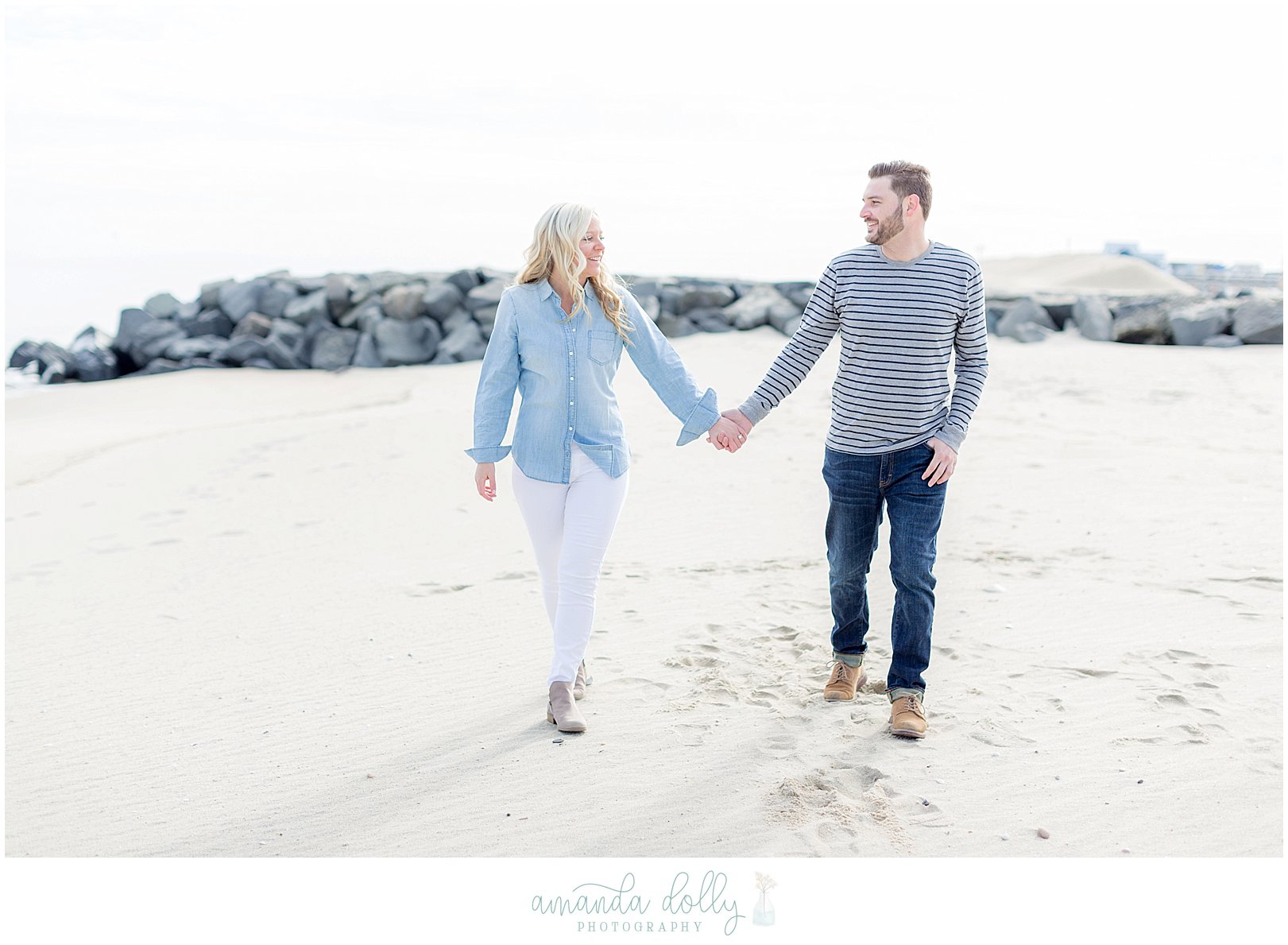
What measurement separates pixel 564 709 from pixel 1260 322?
1677 cm

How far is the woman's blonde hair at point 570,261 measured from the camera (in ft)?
13.8

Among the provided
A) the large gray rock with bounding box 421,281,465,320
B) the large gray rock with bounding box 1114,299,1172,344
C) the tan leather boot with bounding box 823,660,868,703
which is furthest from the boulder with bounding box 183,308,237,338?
the tan leather boot with bounding box 823,660,868,703

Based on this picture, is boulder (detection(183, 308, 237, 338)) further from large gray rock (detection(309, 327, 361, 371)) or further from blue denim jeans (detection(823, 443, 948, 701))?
blue denim jeans (detection(823, 443, 948, 701))

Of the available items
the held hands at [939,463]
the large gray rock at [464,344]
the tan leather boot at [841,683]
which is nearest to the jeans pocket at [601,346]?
the held hands at [939,463]

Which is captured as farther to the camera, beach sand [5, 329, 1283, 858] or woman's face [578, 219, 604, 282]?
woman's face [578, 219, 604, 282]

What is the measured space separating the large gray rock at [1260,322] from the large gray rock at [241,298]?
17.9m

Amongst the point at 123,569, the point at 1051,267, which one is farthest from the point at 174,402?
the point at 1051,267

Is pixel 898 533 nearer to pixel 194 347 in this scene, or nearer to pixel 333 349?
pixel 333 349

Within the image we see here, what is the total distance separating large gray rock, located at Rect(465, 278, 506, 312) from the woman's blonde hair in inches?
645

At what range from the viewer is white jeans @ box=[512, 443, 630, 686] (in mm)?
4363

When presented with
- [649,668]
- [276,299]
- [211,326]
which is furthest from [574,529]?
[211,326]

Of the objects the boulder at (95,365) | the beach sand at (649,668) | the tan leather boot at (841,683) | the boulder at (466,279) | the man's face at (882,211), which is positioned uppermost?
the man's face at (882,211)

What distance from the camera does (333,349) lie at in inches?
805

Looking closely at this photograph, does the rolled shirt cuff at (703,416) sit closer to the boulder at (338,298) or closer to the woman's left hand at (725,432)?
the woman's left hand at (725,432)
